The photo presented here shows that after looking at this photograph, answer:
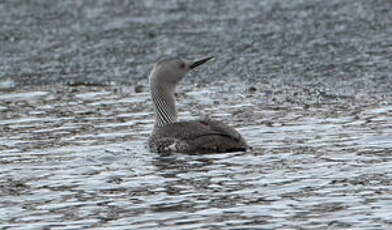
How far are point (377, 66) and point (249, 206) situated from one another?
7.99 meters

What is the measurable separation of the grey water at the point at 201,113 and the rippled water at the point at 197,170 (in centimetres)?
2

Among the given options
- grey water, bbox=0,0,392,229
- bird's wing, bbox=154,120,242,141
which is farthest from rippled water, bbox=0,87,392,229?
bird's wing, bbox=154,120,242,141

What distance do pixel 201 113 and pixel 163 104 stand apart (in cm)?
137

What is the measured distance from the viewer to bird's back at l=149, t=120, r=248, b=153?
11570 mm

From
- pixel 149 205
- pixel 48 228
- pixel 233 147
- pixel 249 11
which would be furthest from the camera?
pixel 249 11

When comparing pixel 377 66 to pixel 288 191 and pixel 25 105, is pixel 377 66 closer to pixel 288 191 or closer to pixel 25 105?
pixel 25 105

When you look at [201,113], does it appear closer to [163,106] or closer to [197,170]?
[163,106]

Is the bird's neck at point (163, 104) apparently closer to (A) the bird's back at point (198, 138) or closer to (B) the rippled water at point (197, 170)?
(B) the rippled water at point (197, 170)

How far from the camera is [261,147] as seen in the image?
1188 centimetres

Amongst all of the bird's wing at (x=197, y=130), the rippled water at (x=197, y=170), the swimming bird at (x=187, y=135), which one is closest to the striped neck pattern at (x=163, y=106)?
the swimming bird at (x=187, y=135)

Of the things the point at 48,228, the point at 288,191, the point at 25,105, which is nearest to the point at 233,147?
the point at 288,191

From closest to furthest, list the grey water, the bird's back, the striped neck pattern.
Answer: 1. the grey water
2. the bird's back
3. the striped neck pattern

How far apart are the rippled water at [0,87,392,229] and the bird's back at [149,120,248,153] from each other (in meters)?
0.13

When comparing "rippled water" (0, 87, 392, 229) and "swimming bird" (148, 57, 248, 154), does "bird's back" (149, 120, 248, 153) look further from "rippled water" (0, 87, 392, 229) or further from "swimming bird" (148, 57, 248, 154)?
"rippled water" (0, 87, 392, 229)
